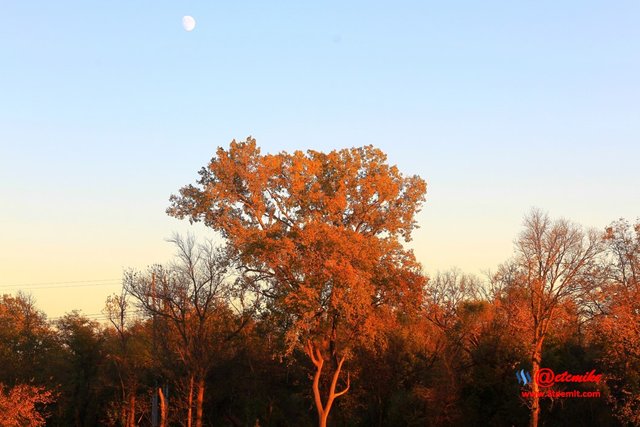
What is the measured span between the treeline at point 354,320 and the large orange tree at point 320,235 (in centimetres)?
9

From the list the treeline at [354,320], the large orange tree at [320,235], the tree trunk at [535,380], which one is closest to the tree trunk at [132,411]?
the treeline at [354,320]

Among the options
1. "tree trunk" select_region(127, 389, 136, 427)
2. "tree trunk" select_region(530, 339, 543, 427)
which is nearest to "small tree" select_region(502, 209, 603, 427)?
"tree trunk" select_region(530, 339, 543, 427)

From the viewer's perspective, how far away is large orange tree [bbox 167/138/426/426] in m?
39.1

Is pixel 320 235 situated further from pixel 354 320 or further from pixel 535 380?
pixel 535 380

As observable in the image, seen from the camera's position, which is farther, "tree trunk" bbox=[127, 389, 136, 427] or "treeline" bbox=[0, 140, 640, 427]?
"tree trunk" bbox=[127, 389, 136, 427]

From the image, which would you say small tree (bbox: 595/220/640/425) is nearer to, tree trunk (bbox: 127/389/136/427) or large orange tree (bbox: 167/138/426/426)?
large orange tree (bbox: 167/138/426/426)

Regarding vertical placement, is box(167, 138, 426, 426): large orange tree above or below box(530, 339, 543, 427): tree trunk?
above

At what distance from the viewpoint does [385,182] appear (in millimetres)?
42562

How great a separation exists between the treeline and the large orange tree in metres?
0.09

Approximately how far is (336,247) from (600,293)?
14.5m

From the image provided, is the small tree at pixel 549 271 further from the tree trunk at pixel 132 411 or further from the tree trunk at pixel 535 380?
the tree trunk at pixel 132 411

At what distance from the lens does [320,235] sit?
39562 millimetres

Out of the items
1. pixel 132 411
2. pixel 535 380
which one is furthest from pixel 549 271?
pixel 132 411

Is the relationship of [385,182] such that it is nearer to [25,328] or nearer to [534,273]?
[534,273]
